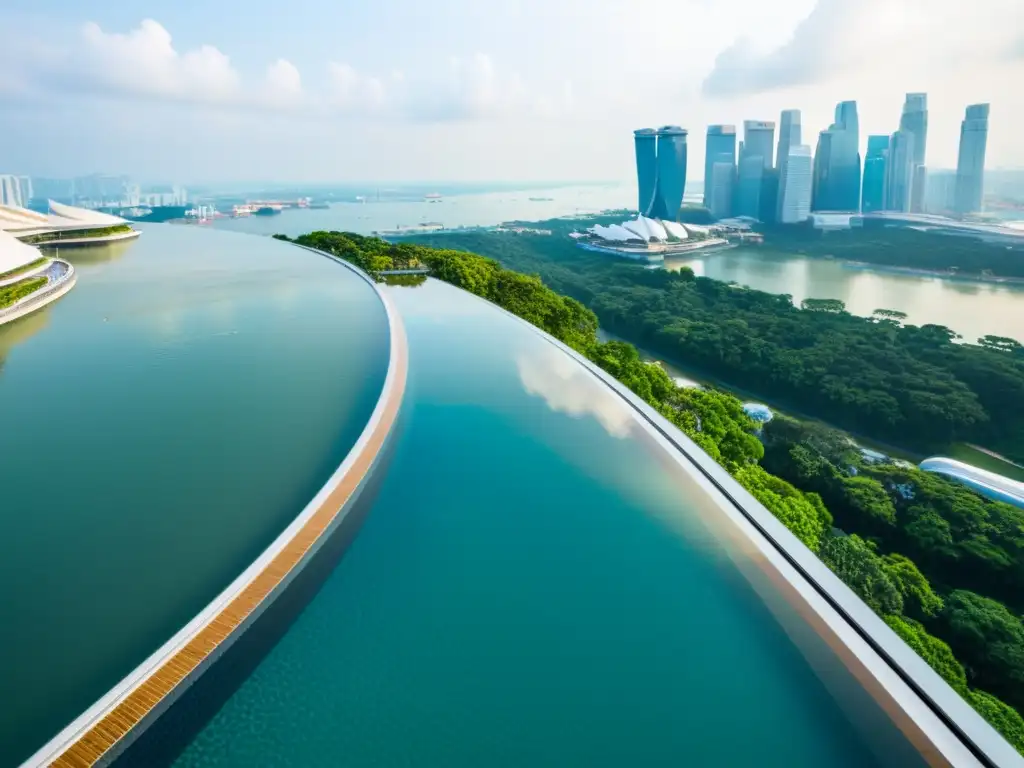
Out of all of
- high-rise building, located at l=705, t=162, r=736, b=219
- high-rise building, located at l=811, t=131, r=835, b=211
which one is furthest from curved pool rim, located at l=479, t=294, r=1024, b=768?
high-rise building, located at l=705, t=162, r=736, b=219

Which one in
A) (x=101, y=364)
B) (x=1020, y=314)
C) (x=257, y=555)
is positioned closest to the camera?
(x=257, y=555)

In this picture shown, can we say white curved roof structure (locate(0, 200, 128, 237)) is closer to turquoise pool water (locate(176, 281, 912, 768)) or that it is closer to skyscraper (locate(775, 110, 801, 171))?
turquoise pool water (locate(176, 281, 912, 768))

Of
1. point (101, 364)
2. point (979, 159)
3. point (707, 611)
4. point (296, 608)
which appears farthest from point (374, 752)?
point (979, 159)

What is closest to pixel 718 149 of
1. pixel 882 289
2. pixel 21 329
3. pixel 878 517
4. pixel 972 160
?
pixel 972 160

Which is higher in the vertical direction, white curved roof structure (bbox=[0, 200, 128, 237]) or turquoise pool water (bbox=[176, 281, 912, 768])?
white curved roof structure (bbox=[0, 200, 128, 237])

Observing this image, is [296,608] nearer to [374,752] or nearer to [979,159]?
A: [374,752]

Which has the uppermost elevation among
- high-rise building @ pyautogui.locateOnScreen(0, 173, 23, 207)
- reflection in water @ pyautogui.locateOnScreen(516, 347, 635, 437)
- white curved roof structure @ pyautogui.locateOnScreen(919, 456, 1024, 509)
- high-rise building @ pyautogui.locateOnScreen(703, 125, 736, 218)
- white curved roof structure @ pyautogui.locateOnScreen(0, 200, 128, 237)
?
high-rise building @ pyautogui.locateOnScreen(703, 125, 736, 218)

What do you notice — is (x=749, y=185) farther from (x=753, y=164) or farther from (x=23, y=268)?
(x=23, y=268)
